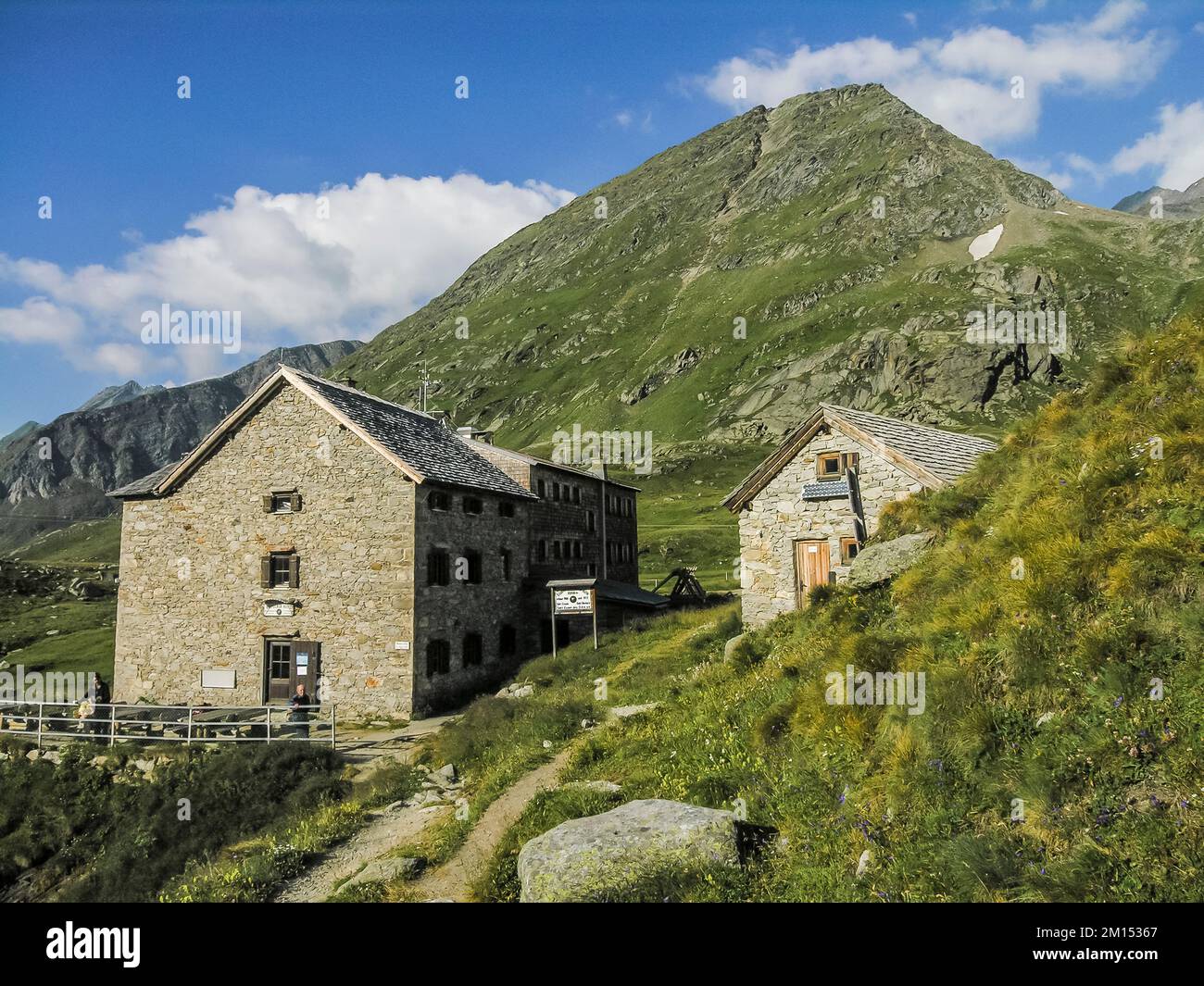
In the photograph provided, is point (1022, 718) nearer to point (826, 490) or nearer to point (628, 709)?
point (628, 709)

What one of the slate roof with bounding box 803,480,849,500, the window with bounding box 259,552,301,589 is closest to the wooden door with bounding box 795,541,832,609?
the slate roof with bounding box 803,480,849,500

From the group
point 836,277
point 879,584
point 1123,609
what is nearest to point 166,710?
point 879,584

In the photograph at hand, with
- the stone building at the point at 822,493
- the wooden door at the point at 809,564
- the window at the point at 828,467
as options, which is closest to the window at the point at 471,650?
the stone building at the point at 822,493

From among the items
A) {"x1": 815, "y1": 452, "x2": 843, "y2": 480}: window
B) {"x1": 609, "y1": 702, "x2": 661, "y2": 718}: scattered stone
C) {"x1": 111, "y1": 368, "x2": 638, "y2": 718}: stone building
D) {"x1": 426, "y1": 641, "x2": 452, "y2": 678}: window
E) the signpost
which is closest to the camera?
{"x1": 609, "y1": 702, "x2": 661, "y2": 718}: scattered stone

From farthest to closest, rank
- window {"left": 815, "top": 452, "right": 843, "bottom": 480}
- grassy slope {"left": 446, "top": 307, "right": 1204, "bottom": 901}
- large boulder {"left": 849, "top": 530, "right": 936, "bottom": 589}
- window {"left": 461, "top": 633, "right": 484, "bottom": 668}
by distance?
window {"left": 461, "top": 633, "right": 484, "bottom": 668} → window {"left": 815, "top": 452, "right": 843, "bottom": 480} → large boulder {"left": 849, "top": 530, "right": 936, "bottom": 589} → grassy slope {"left": 446, "top": 307, "right": 1204, "bottom": 901}

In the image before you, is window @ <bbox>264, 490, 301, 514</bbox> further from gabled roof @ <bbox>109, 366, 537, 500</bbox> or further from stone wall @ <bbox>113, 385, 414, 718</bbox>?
gabled roof @ <bbox>109, 366, 537, 500</bbox>

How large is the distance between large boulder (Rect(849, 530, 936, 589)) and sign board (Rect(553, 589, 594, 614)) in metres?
13.9

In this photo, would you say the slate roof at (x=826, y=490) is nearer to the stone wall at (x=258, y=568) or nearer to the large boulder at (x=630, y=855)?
the stone wall at (x=258, y=568)

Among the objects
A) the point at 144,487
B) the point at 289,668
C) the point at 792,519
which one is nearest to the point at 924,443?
the point at 792,519

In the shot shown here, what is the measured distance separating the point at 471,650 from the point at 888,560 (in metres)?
20.0

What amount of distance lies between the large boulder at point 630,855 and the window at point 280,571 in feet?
73.0

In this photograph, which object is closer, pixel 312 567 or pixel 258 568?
pixel 312 567

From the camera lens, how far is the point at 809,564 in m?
24.0

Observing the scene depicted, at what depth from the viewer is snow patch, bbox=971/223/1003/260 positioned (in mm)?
178750
